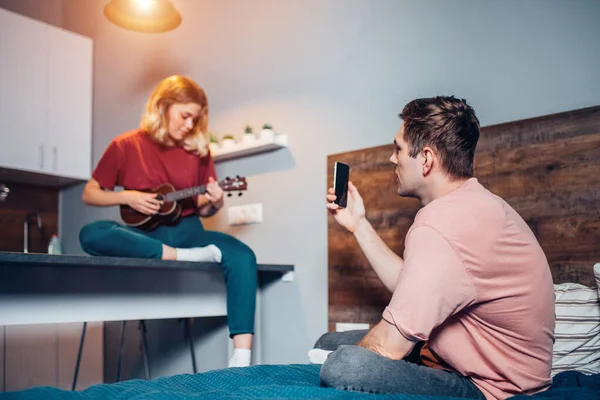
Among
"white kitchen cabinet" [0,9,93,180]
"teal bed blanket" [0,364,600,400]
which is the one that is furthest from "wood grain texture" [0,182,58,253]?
"teal bed blanket" [0,364,600,400]

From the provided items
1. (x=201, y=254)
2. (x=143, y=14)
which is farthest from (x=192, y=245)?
(x=143, y=14)

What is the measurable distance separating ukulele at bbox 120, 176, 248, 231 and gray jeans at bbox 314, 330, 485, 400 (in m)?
1.35

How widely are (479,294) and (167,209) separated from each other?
1.57 meters

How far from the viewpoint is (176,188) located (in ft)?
8.52

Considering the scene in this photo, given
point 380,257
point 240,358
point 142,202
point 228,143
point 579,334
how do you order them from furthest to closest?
point 228,143 < point 142,202 < point 240,358 < point 380,257 < point 579,334

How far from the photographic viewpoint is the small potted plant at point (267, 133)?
2773 millimetres

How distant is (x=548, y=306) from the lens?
128 cm

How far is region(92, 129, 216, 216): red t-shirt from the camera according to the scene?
2543mm

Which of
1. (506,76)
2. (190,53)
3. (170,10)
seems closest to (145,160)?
(170,10)

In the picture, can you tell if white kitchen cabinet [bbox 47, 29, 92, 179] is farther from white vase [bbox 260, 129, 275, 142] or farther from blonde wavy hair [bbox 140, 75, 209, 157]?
white vase [bbox 260, 129, 275, 142]

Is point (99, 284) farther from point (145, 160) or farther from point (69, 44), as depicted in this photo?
point (69, 44)

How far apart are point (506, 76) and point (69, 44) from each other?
9.86 feet

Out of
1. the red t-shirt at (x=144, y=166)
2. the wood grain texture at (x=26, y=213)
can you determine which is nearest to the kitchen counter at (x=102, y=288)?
the red t-shirt at (x=144, y=166)

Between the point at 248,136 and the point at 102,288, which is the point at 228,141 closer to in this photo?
the point at 248,136
